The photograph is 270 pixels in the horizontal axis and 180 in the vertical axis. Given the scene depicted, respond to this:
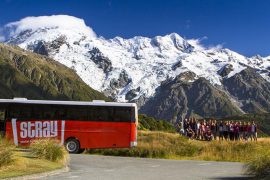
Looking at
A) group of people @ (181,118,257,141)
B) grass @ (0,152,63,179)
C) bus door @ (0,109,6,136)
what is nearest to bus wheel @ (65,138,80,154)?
bus door @ (0,109,6,136)

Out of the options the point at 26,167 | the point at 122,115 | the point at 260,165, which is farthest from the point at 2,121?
the point at 260,165

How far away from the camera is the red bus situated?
38469mm

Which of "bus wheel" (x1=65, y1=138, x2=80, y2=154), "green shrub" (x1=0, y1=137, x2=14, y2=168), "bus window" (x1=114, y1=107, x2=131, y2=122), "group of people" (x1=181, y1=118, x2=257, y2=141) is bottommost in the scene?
"green shrub" (x1=0, y1=137, x2=14, y2=168)

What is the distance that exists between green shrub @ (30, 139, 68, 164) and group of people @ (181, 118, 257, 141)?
2084 centimetres

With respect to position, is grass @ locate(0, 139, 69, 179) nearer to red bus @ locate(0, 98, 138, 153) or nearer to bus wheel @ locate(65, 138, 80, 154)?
red bus @ locate(0, 98, 138, 153)

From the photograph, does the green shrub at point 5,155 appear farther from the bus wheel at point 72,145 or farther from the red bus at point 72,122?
the bus wheel at point 72,145

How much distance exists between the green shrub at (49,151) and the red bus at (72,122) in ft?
38.5

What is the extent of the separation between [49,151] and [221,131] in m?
22.9

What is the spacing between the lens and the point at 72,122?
1532 inches

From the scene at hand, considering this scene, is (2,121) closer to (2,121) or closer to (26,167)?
(2,121)

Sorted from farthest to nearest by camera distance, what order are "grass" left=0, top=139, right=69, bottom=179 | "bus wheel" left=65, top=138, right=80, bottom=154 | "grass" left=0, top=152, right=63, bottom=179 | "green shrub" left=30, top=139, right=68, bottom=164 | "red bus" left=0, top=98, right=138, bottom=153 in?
"bus wheel" left=65, top=138, right=80, bottom=154
"red bus" left=0, top=98, right=138, bottom=153
"green shrub" left=30, top=139, right=68, bottom=164
"grass" left=0, top=139, right=69, bottom=179
"grass" left=0, top=152, right=63, bottom=179

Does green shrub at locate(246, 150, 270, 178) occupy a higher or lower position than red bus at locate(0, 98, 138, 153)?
lower

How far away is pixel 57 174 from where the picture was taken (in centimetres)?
2198

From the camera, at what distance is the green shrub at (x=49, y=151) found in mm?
26016
